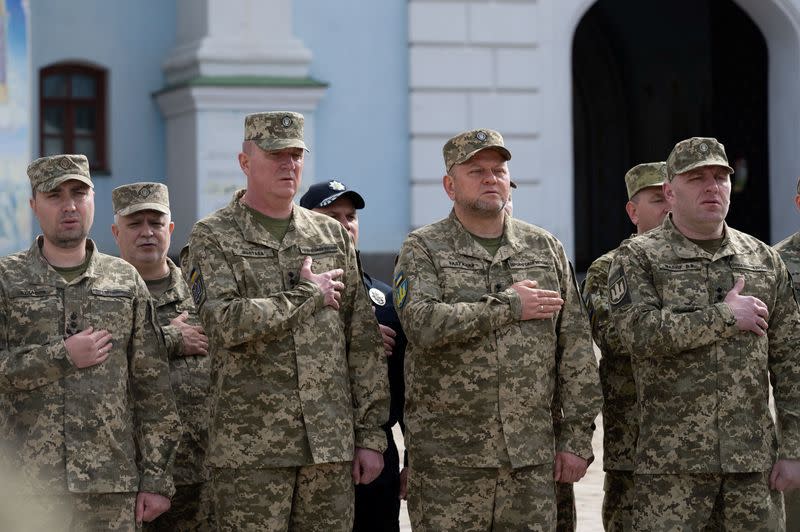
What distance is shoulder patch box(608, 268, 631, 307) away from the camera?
19.5 ft

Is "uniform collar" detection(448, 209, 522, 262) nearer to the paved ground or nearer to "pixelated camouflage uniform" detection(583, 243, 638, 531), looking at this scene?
"pixelated camouflage uniform" detection(583, 243, 638, 531)

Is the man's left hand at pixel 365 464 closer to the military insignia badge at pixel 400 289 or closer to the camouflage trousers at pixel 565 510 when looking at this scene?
the military insignia badge at pixel 400 289

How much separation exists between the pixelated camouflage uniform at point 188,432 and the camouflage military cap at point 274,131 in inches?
36.0

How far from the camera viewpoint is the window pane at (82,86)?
1427 cm

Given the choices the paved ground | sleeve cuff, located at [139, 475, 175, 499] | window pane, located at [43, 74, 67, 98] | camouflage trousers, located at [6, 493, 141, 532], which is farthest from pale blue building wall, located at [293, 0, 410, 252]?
camouflage trousers, located at [6, 493, 141, 532]

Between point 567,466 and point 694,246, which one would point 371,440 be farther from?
point 694,246

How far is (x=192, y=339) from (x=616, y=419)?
1.70 meters

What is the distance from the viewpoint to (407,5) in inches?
551

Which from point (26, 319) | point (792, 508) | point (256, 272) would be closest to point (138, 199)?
point (256, 272)

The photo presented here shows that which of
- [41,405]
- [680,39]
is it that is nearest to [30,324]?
[41,405]

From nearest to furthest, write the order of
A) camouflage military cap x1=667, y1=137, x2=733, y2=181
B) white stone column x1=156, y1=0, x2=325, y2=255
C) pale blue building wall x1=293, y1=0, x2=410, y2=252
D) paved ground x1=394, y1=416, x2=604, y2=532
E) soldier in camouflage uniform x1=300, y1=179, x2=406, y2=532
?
camouflage military cap x1=667, y1=137, x2=733, y2=181 < soldier in camouflage uniform x1=300, y1=179, x2=406, y2=532 < paved ground x1=394, y1=416, x2=604, y2=532 < white stone column x1=156, y1=0, x2=325, y2=255 < pale blue building wall x1=293, y1=0, x2=410, y2=252

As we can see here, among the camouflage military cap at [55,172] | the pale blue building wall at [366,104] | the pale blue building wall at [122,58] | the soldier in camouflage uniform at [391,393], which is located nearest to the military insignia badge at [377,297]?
the soldier in camouflage uniform at [391,393]

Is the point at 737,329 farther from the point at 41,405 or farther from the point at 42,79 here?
the point at 42,79

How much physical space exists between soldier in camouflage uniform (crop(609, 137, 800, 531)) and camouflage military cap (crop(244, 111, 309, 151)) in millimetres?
1314
